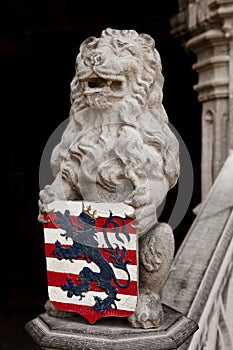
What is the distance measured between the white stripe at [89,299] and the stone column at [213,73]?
176 cm

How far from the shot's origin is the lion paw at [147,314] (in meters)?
1.59

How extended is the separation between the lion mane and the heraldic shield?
0.12 meters

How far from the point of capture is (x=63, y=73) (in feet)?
19.6

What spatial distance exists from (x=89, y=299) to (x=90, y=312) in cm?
4

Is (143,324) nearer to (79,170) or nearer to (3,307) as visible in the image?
(79,170)

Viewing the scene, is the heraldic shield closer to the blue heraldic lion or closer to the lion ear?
the blue heraldic lion

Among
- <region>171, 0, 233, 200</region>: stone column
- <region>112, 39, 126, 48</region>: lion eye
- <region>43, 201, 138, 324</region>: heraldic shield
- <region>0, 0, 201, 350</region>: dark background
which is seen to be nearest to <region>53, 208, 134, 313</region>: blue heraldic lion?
<region>43, 201, 138, 324</region>: heraldic shield

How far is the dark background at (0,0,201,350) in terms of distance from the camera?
18.1 feet

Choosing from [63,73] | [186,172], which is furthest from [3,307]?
[186,172]

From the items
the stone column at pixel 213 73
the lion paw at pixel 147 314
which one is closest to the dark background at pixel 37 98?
the stone column at pixel 213 73

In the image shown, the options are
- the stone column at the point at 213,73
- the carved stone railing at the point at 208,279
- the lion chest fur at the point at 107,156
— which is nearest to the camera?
the lion chest fur at the point at 107,156

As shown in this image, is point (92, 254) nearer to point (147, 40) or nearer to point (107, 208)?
point (107, 208)

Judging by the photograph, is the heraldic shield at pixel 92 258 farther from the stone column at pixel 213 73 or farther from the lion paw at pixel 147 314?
the stone column at pixel 213 73

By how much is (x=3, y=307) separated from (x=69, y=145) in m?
4.97
